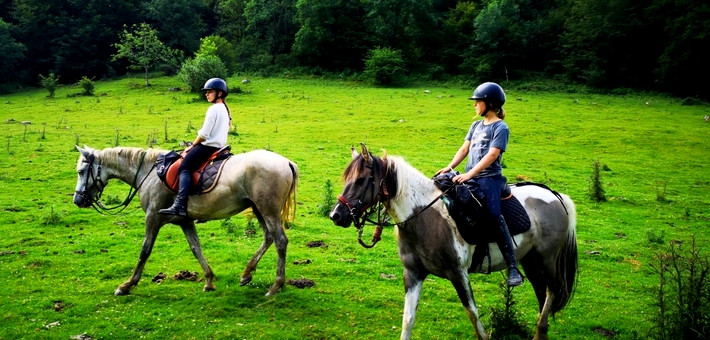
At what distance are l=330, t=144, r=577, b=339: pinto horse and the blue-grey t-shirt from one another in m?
0.66

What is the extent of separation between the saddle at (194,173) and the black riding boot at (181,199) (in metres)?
0.14

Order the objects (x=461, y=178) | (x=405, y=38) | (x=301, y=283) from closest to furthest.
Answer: (x=461, y=178) → (x=301, y=283) → (x=405, y=38)

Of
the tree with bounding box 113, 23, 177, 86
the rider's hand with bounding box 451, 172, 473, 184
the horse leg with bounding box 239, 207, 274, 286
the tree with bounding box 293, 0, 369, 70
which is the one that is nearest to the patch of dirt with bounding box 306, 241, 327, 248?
the horse leg with bounding box 239, 207, 274, 286

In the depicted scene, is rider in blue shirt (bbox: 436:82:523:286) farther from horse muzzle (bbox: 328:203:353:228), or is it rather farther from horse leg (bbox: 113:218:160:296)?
horse leg (bbox: 113:218:160:296)

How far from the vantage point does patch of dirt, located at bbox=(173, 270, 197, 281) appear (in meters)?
9.27

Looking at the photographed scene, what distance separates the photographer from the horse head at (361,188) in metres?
5.46

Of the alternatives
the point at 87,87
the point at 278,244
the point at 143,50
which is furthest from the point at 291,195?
the point at 143,50

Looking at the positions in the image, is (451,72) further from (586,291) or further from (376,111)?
(586,291)

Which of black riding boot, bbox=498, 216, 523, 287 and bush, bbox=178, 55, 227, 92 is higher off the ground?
bush, bbox=178, 55, 227, 92

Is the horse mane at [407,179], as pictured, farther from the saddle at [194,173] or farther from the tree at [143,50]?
the tree at [143,50]

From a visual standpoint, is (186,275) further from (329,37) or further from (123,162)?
(329,37)

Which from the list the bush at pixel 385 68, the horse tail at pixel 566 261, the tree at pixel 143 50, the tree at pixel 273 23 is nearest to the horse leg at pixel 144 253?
the horse tail at pixel 566 261

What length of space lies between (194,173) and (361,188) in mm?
4172

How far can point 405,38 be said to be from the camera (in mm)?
59500
